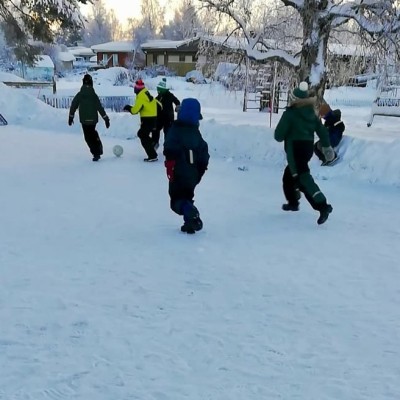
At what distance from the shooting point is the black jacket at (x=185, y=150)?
5695 millimetres

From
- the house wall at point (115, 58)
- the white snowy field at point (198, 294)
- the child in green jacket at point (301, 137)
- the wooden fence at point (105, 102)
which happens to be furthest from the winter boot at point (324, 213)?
the house wall at point (115, 58)

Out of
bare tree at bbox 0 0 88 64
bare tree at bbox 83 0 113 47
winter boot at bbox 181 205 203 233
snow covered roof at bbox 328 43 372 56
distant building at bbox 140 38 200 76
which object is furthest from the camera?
bare tree at bbox 83 0 113 47

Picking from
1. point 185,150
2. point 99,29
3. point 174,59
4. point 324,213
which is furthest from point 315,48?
point 99,29

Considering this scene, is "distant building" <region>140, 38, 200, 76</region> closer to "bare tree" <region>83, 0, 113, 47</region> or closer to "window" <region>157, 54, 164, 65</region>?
"window" <region>157, 54, 164, 65</region>

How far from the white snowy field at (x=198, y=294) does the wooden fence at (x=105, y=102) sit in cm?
1655

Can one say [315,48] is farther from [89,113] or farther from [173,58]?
[173,58]

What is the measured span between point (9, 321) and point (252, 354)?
1669mm

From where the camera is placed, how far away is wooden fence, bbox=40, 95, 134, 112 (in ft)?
80.4

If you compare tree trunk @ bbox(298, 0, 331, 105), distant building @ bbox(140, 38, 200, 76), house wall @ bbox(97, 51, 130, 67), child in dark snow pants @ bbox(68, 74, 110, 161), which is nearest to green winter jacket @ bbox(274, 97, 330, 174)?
child in dark snow pants @ bbox(68, 74, 110, 161)

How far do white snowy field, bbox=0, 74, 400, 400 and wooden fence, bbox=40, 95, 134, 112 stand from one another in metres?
16.5

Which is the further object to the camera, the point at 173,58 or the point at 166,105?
the point at 173,58

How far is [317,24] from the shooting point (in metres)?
11.2

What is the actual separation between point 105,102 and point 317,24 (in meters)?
17.1

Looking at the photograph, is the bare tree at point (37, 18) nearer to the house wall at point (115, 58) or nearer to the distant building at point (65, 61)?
the distant building at point (65, 61)
